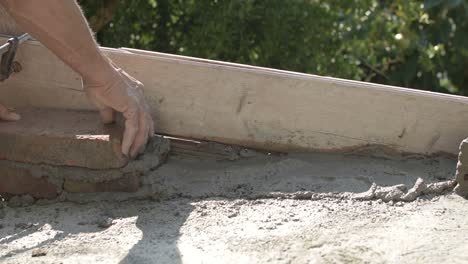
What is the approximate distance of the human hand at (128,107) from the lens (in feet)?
10.0

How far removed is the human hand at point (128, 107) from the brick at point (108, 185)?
0.30ft

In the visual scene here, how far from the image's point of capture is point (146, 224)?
2910 millimetres

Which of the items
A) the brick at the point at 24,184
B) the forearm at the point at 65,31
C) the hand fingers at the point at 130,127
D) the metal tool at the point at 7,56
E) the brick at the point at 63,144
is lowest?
the brick at the point at 24,184

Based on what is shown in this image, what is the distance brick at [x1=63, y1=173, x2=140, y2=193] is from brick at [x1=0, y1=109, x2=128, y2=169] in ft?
0.20

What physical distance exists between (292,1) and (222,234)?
2.04 m

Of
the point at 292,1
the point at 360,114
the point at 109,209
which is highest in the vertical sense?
the point at 292,1

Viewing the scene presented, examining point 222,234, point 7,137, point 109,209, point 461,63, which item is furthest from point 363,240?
point 461,63

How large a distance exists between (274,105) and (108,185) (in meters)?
0.72

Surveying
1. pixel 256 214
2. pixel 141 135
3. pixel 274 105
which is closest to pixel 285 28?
pixel 274 105

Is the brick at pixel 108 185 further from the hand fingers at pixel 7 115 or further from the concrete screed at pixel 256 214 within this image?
the hand fingers at pixel 7 115

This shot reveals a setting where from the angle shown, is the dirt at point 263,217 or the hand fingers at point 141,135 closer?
the dirt at point 263,217

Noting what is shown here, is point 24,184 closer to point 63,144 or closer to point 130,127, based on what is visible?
point 63,144

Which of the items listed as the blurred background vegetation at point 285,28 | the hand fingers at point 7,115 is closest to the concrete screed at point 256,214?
the hand fingers at point 7,115

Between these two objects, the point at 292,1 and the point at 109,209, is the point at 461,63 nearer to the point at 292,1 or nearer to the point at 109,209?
the point at 292,1
